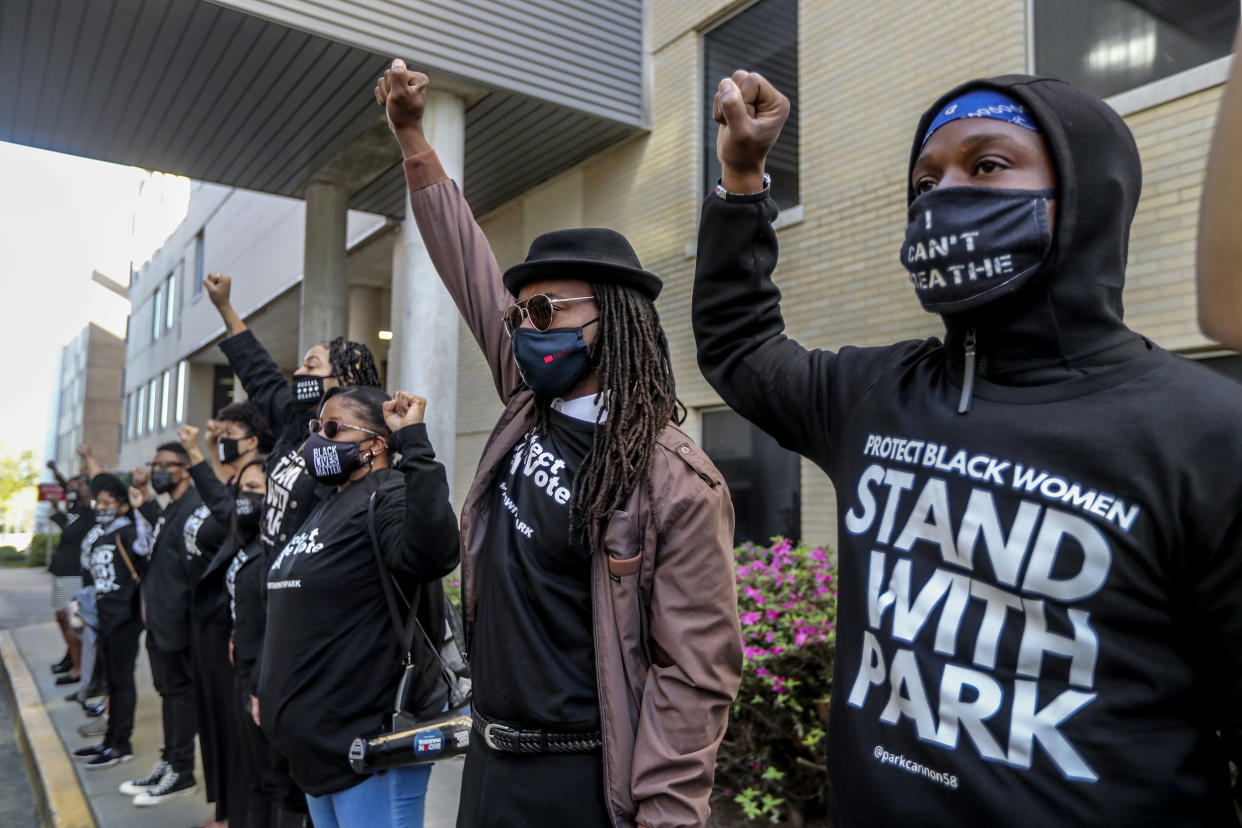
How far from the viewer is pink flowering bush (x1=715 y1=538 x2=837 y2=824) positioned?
4.61 m

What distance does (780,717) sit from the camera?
4730 millimetres

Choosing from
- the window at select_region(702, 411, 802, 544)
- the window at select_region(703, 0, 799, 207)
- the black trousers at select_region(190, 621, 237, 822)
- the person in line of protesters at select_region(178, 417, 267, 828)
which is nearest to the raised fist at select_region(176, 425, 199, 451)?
the person in line of protesters at select_region(178, 417, 267, 828)

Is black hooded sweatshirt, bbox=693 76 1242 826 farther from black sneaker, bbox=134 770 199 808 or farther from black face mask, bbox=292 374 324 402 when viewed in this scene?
black sneaker, bbox=134 770 199 808

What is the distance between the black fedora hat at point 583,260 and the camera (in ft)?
7.55

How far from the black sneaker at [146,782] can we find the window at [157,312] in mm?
26638

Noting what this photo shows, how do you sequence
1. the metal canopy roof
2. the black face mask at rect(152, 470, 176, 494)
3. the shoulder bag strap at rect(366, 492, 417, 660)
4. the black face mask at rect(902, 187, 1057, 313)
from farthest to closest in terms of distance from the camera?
the metal canopy roof < the black face mask at rect(152, 470, 176, 494) < the shoulder bag strap at rect(366, 492, 417, 660) < the black face mask at rect(902, 187, 1057, 313)

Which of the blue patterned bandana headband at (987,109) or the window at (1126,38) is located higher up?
the window at (1126,38)

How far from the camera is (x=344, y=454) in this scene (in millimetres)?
3221

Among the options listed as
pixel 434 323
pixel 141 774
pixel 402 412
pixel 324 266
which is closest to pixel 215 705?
pixel 141 774

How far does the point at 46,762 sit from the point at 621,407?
250 inches

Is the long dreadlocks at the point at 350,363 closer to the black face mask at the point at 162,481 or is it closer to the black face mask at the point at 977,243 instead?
the black face mask at the point at 162,481

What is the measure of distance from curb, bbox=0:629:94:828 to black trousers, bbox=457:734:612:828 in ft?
14.1

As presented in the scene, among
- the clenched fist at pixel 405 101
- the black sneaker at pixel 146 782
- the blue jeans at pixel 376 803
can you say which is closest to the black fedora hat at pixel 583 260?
the clenched fist at pixel 405 101

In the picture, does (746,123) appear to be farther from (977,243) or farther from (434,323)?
(434,323)
